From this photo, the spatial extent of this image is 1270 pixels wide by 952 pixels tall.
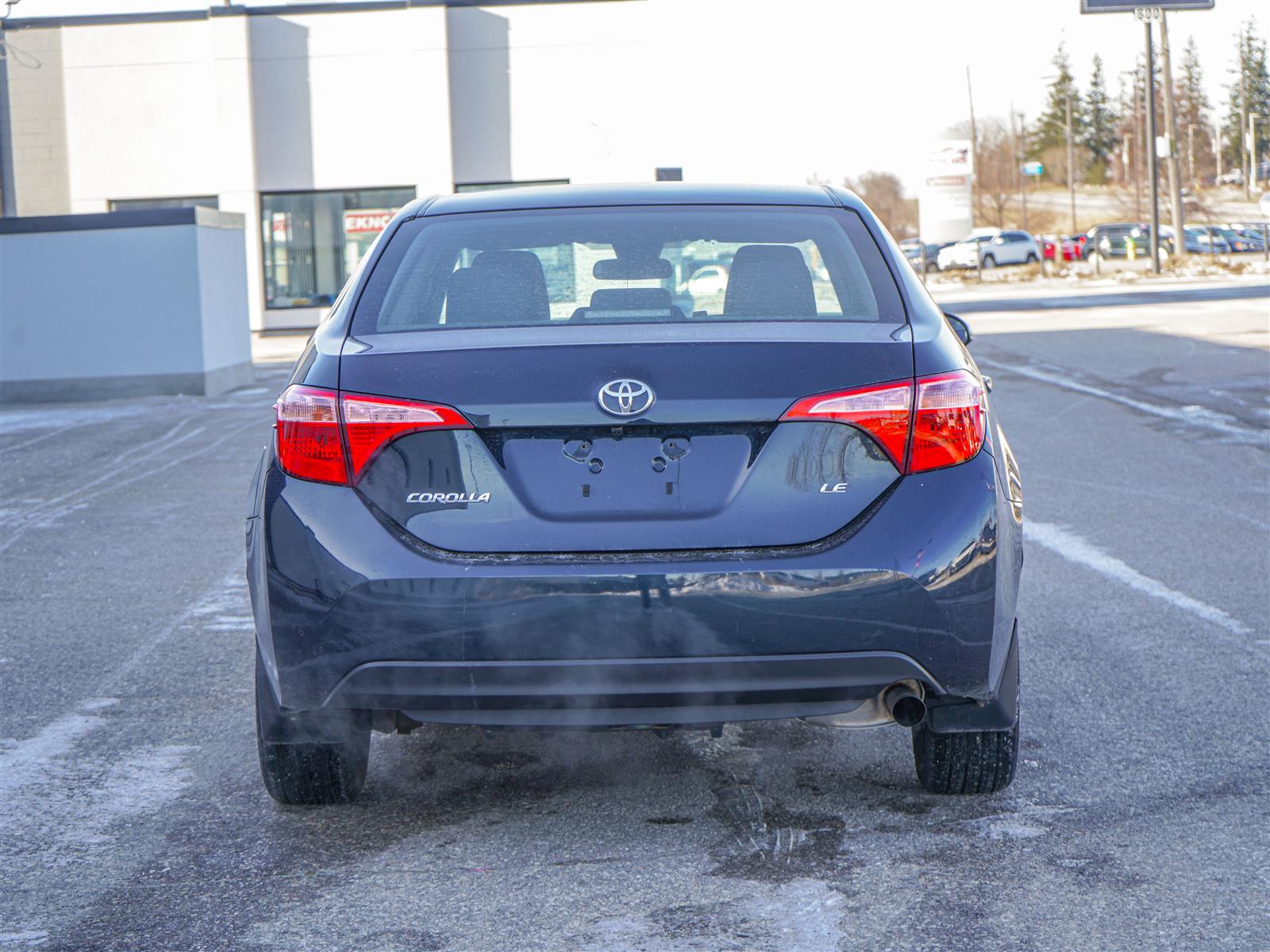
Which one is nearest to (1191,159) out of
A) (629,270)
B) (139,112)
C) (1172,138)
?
(1172,138)

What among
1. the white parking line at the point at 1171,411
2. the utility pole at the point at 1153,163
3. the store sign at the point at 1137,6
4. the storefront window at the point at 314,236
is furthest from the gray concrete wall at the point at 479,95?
the utility pole at the point at 1153,163

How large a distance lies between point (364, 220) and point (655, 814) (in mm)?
26599

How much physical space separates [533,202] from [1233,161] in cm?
14930

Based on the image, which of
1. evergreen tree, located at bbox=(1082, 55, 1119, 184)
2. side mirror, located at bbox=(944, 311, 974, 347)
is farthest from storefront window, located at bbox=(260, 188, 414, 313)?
evergreen tree, located at bbox=(1082, 55, 1119, 184)

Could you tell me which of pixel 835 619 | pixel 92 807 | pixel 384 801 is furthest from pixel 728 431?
pixel 92 807

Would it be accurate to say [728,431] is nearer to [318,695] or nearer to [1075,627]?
[318,695]

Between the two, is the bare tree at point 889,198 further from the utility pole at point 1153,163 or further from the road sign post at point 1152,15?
the road sign post at point 1152,15

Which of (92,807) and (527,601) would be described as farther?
(92,807)

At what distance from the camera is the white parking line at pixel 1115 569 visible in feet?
18.7

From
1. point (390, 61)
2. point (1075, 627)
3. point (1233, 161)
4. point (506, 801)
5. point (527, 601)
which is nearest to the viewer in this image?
point (527, 601)

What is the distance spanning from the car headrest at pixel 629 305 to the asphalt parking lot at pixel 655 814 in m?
1.23

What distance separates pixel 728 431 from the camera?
3.19 meters

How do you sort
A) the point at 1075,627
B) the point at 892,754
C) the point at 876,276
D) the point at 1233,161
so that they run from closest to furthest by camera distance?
the point at 876,276 < the point at 892,754 < the point at 1075,627 < the point at 1233,161

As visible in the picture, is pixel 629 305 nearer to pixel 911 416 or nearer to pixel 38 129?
pixel 911 416
